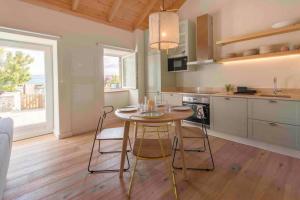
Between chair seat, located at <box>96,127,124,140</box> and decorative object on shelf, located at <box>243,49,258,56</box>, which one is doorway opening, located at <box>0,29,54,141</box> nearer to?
chair seat, located at <box>96,127,124,140</box>

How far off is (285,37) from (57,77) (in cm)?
412

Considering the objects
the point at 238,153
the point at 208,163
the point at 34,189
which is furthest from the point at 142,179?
the point at 238,153

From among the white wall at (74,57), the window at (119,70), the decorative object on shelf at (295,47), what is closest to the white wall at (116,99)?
the window at (119,70)

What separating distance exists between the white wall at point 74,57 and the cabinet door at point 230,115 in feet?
8.45

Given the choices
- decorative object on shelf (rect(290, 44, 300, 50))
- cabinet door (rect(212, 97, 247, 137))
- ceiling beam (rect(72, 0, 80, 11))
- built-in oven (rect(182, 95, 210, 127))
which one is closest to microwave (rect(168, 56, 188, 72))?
built-in oven (rect(182, 95, 210, 127))

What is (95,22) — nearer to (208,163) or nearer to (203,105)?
(203,105)

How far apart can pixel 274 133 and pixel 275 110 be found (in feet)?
1.14

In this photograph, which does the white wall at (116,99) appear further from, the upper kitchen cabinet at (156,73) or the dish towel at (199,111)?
the dish towel at (199,111)

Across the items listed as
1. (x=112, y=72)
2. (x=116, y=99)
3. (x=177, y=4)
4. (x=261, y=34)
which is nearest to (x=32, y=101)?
(x=116, y=99)

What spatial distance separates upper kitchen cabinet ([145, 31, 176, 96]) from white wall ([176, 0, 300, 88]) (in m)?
0.59

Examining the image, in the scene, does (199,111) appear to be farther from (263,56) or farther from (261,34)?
(261,34)

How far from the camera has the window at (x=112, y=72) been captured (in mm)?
5117

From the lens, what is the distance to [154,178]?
79.6 inches

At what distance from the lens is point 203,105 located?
11.5 ft
